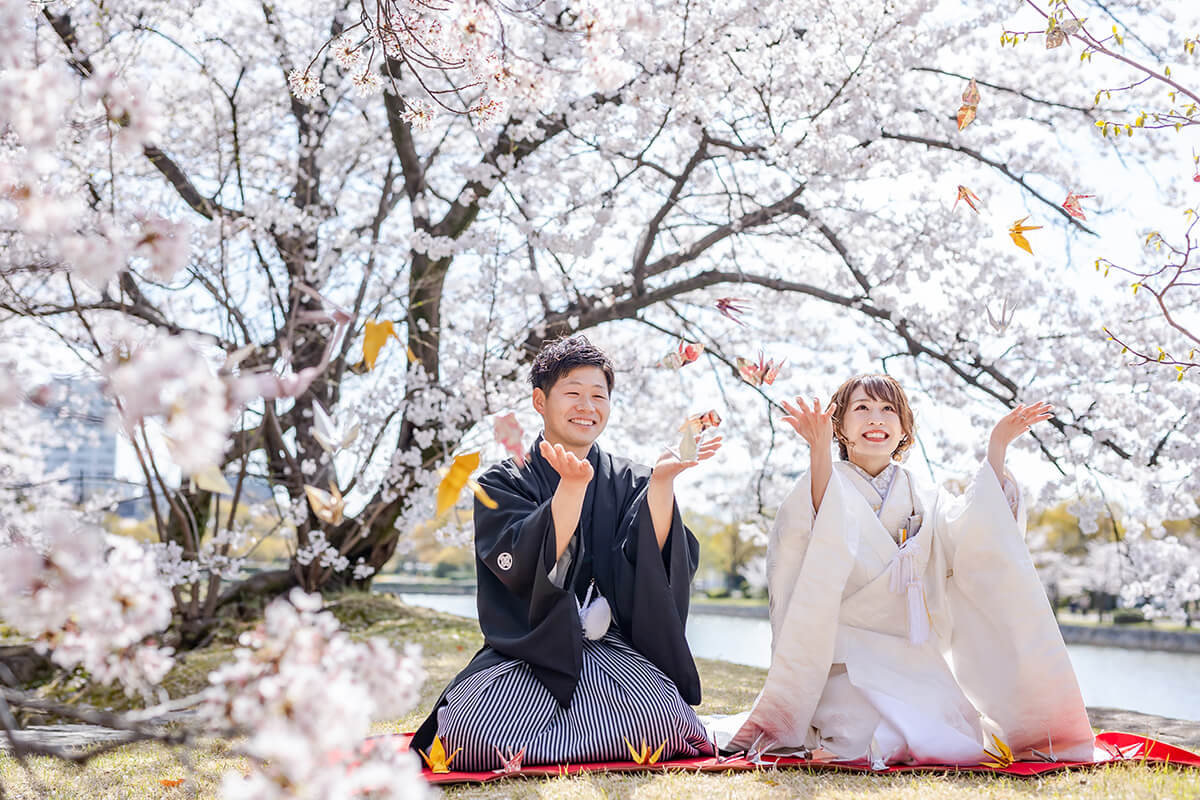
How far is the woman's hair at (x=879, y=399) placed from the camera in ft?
9.74

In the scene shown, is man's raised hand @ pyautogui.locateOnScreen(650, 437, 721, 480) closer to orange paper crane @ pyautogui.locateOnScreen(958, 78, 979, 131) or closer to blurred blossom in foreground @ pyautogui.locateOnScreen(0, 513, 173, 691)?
orange paper crane @ pyautogui.locateOnScreen(958, 78, 979, 131)

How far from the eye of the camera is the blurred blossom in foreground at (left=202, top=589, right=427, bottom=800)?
0.97 metres

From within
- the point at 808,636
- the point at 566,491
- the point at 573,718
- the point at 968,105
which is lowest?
the point at 573,718

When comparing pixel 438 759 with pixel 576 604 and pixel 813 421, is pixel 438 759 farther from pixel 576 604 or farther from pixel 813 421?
pixel 813 421

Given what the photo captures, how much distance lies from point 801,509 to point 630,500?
0.53 meters

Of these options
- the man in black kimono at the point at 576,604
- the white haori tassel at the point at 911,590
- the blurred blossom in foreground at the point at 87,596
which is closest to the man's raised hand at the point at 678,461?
the man in black kimono at the point at 576,604

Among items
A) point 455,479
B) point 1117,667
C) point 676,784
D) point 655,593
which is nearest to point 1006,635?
point 655,593

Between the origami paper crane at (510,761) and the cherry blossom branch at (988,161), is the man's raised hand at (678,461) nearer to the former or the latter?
the origami paper crane at (510,761)

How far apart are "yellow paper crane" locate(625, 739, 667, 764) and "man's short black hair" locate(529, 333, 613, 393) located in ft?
3.48

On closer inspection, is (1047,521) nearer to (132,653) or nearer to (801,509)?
(801,509)

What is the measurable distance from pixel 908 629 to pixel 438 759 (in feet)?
4.66

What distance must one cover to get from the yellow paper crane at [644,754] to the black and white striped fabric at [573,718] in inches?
0.5

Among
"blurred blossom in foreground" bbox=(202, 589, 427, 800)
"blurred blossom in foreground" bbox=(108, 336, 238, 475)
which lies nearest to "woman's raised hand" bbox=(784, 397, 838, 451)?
"blurred blossom in foreground" bbox=(202, 589, 427, 800)

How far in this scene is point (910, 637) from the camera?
8.96 feet
